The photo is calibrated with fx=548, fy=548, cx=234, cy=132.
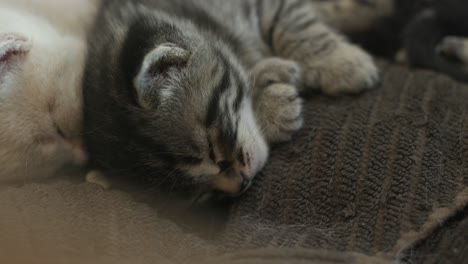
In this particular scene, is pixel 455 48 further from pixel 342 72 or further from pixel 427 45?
pixel 342 72

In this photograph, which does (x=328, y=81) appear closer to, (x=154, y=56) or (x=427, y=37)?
(x=427, y=37)

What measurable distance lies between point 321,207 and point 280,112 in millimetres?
254

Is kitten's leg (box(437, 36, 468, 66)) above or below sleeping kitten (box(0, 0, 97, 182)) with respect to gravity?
below

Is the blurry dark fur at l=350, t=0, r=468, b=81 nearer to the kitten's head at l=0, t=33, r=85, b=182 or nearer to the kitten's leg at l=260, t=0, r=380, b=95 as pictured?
the kitten's leg at l=260, t=0, r=380, b=95

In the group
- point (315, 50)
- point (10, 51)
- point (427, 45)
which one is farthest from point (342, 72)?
point (10, 51)

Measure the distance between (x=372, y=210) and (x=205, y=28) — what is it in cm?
57

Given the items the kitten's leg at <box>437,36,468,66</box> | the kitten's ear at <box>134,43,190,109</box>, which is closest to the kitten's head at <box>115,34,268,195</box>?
the kitten's ear at <box>134,43,190,109</box>

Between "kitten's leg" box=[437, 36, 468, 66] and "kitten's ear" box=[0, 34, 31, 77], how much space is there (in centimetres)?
101

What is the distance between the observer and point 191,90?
3.49 ft

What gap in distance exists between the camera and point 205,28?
4.17ft

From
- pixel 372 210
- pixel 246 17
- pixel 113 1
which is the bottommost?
pixel 372 210

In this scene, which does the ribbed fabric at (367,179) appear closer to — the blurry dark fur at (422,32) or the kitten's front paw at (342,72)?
the kitten's front paw at (342,72)

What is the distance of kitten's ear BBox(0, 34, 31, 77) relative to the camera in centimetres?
114

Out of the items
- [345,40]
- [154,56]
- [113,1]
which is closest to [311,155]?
[154,56]
